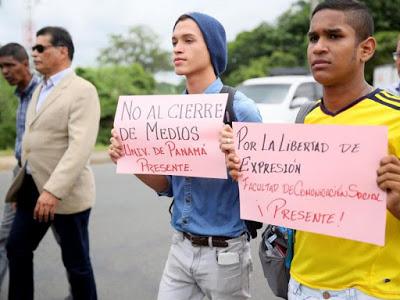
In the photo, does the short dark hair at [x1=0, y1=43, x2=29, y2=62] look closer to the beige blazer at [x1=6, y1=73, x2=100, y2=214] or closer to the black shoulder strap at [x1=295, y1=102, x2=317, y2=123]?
the beige blazer at [x1=6, y1=73, x2=100, y2=214]

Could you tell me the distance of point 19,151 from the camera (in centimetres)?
396

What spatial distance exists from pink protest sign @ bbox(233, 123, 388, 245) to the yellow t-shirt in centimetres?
8

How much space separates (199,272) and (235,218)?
286mm

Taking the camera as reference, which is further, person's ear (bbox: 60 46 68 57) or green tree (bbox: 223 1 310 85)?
green tree (bbox: 223 1 310 85)

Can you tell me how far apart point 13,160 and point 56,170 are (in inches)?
371

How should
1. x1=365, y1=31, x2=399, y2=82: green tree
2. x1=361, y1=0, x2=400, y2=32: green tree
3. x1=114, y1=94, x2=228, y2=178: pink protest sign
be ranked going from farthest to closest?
x1=361, y1=0, x2=400, y2=32: green tree < x1=365, y1=31, x2=399, y2=82: green tree < x1=114, y1=94, x2=228, y2=178: pink protest sign

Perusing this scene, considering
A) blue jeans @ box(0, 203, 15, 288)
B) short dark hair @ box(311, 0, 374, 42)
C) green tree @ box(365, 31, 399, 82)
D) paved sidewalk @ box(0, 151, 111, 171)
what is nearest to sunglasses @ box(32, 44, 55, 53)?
blue jeans @ box(0, 203, 15, 288)

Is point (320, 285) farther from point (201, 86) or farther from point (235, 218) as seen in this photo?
point (201, 86)

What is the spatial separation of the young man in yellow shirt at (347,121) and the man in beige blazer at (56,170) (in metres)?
1.78

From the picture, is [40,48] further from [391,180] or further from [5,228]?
[391,180]

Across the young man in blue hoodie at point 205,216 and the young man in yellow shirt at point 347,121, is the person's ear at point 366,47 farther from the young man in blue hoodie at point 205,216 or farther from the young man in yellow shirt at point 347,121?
the young man in blue hoodie at point 205,216

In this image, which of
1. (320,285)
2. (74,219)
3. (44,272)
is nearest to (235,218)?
(320,285)

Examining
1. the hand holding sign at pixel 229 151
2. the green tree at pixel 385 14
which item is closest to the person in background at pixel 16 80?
the hand holding sign at pixel 229 151

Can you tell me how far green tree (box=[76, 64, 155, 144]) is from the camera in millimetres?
17375
